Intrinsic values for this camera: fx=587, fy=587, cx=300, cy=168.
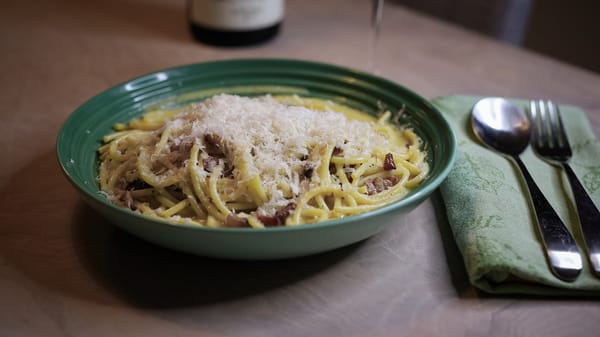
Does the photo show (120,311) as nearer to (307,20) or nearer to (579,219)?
(579,219)

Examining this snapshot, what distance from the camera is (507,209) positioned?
1.13 meters

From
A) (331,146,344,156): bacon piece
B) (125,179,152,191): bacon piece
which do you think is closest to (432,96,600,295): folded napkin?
(331,146,344,156): bacon piece

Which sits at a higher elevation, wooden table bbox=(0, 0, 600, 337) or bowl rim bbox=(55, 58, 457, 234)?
bowl rim bbox=(55, 58, 457, 234)

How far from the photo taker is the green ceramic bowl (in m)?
0.90

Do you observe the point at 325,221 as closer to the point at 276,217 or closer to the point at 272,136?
the point at 276,217

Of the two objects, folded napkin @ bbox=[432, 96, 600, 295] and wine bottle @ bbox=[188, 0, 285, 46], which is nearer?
folded napkin @ bbox=[432, 96, 600, 295]

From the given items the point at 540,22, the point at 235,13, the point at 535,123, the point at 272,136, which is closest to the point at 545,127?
the point at 535,123

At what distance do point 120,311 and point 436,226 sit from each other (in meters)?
0.62

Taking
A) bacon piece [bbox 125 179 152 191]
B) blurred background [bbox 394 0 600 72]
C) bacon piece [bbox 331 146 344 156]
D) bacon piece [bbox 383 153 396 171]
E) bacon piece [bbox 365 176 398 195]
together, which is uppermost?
bacon piece [bbox 331 146 344 156]

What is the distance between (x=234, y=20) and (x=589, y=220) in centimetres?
133

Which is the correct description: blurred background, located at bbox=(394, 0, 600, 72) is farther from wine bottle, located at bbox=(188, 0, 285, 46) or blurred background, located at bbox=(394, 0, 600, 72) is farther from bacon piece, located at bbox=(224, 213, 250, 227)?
bacon piece, located at bbox=(224, 213, 250, 227)

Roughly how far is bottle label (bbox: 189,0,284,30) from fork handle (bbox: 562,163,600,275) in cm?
118

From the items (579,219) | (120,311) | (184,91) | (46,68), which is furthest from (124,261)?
(46,68)

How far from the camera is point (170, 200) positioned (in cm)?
111
